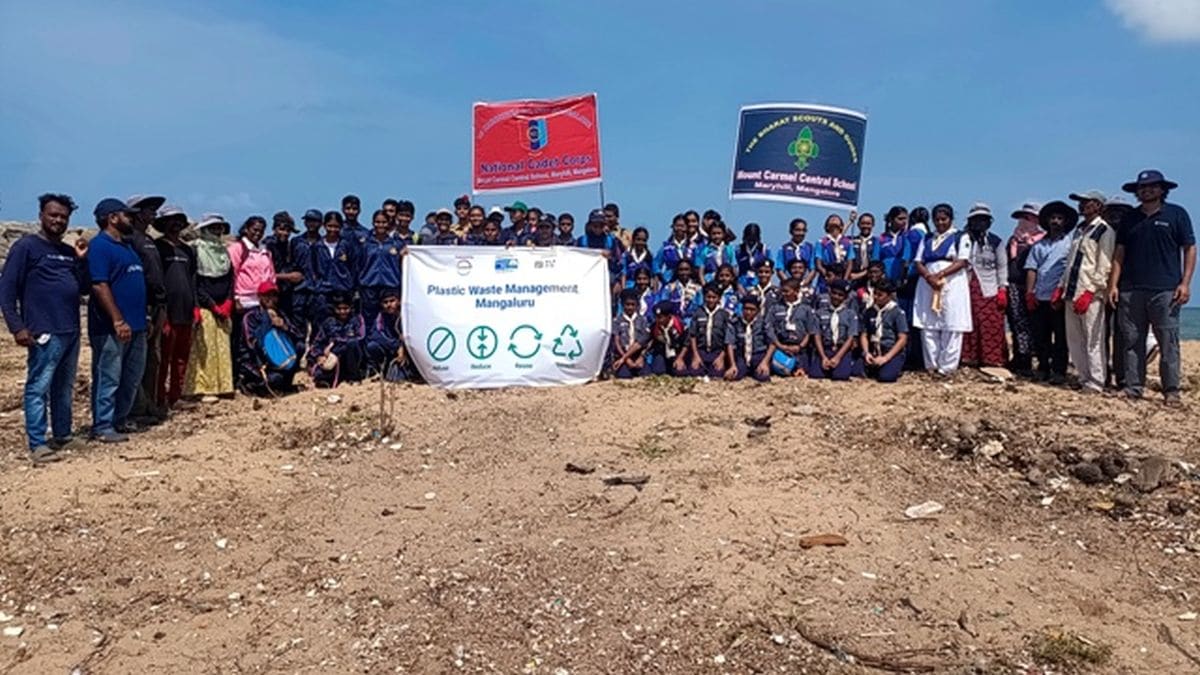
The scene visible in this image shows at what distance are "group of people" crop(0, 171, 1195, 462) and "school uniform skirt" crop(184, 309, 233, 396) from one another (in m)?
0.01

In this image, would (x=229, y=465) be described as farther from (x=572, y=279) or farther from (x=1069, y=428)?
(x=1069, y=428)

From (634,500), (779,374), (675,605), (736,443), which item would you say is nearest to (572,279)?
(779,374)

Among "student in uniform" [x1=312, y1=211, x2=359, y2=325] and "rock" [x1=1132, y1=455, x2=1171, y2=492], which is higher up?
"student in uniform" [x1=312, y1=211, x2=359, y2=325]

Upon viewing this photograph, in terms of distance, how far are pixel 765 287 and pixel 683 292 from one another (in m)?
0.83

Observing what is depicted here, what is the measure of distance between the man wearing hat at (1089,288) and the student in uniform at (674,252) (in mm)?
3506

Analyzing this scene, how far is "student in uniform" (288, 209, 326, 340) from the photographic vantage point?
820cm

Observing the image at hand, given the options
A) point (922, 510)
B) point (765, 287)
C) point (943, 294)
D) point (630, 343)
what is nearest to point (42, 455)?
point (630, 343)

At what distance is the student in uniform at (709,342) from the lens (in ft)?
27.6

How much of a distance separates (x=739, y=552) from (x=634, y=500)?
0.87 m

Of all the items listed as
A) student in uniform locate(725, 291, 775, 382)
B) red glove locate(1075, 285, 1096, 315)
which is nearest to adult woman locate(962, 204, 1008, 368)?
red glove locate(1075, 285, 1096, 315)

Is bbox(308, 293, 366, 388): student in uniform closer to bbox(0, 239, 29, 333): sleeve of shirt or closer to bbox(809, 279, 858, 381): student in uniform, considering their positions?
bbox(0, 239, 29, 333): sleeve of shirt

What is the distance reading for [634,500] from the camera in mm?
5188

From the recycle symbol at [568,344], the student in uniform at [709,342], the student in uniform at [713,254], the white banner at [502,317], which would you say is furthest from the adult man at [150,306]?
the student in uniform at [713,254]

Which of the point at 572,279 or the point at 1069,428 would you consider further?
the point at 572,279
